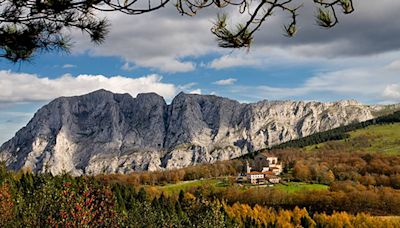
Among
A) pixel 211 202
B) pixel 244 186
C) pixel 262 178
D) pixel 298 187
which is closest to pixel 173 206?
pixel 211 202

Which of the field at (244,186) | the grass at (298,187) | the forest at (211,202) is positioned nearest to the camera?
the forest at (211,202)

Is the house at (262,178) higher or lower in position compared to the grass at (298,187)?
higher

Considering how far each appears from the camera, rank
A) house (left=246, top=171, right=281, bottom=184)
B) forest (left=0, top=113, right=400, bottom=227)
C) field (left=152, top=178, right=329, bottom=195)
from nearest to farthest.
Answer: forest (left=0, top=113, right=400, bottom=227), field (left=152, top=178, right=329, bottom=195), house (left=246, top=171, right=281, bottom=184)

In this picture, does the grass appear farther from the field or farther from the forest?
the forest

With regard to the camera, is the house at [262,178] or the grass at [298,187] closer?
the grass at [298,187]

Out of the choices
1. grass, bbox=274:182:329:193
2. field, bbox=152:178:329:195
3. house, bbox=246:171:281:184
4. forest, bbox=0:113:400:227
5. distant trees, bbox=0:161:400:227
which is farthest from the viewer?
house, bbox=246:171:281:184

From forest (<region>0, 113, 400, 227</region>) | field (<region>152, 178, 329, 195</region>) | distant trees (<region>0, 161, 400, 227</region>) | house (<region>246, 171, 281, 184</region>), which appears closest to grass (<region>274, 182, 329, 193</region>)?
field (<region>152, 178, 329, 195</region>)

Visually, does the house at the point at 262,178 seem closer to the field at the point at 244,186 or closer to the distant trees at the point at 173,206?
the field at the point at 244,186

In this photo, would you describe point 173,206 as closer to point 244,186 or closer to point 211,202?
point 211,202

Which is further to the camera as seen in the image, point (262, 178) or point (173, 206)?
point (262, 178)

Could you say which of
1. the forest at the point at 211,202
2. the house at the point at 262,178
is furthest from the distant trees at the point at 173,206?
the house at the point at 262,178

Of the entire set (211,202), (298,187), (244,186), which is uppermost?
(211,202)

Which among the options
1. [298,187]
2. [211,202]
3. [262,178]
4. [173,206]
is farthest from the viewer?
[262,178]

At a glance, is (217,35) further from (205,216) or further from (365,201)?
(365,201)
